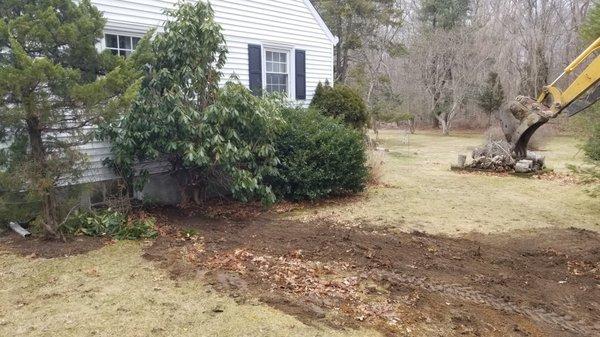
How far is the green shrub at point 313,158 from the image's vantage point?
884cm

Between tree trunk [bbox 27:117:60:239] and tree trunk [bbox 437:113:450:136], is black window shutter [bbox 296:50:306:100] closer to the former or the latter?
tree trunk [bbox 27:117:60:239]

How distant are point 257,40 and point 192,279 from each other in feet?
22.8

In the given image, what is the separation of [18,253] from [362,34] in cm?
2033

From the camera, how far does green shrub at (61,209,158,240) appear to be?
21.5 feet

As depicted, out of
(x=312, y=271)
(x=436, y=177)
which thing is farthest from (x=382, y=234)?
(x=436, y=177)

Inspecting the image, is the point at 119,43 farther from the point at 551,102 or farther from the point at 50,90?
the point at 551,102

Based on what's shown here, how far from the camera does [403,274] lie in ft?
16.6

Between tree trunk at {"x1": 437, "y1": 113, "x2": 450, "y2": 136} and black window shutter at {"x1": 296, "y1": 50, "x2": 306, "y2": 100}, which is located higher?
black window shutter at {"x1": 296, "y1": 50, "x2": 306, "y2": 100}

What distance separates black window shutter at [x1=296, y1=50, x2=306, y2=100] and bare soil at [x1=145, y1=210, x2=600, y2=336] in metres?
5.31

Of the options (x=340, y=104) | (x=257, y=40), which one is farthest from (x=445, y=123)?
(x=257, y=40)

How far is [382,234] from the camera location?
6.80 m

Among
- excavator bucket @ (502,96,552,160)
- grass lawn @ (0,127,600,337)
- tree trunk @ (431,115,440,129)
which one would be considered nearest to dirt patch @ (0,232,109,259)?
grass lawn @ (0,127,600,337)

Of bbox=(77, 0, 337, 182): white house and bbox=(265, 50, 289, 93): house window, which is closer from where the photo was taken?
bbox=(77, 0, 337, 182): white house

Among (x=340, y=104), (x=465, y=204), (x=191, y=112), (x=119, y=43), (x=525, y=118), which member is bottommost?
(x=465, y=204)
